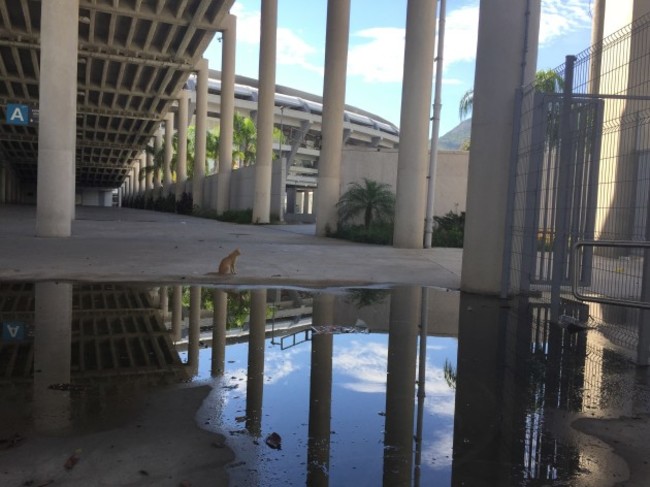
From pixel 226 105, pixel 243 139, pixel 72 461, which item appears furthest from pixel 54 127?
pixel 243 139

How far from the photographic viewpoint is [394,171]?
23.8m

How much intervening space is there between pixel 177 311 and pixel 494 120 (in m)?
5.13

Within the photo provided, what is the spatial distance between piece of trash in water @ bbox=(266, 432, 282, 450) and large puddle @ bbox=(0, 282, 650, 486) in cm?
2

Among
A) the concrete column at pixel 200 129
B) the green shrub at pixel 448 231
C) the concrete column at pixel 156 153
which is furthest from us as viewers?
the concrete column at pixel 156 153

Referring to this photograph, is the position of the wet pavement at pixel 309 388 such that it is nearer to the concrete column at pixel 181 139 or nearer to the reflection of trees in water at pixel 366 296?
the reflection of trees in water at pixel 366 296

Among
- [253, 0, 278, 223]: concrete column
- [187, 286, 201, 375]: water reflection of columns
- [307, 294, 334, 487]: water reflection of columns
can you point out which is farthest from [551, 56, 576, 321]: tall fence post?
[253, 0, 278, 223]: concrete column

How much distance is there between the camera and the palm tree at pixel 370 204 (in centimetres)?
2169

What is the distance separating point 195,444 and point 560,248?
503 centimetres

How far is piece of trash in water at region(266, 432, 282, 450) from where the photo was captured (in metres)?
3.15

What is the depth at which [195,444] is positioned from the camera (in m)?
3.17

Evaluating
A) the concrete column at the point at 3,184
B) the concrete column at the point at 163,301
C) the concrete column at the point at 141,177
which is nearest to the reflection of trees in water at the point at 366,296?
the concrete column at the point at 163,301

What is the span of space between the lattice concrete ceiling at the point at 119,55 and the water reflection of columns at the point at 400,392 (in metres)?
15.7

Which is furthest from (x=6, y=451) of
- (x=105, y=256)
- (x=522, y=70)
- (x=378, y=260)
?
(x=378, y=260)

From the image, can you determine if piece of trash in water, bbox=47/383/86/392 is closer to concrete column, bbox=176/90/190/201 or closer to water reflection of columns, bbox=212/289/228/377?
water reflection of columns, bbox=212/289/228/377
